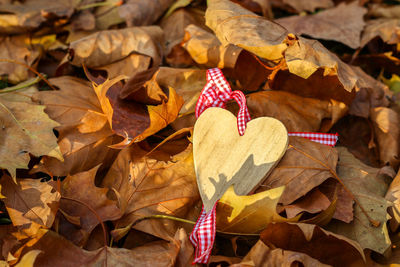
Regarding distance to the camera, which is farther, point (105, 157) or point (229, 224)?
point (105, 157)

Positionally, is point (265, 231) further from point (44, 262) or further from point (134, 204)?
point (44, 262)

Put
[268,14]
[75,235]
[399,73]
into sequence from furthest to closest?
[268,14] → [399,73] → [75,235]

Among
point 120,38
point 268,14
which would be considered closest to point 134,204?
point 120,38

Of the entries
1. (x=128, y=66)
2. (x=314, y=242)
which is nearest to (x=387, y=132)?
(x=314, y=242)

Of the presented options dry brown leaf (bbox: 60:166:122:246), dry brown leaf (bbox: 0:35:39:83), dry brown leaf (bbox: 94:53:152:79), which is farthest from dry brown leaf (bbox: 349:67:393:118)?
dry brown leaf (bbox: 0:35:39:83)

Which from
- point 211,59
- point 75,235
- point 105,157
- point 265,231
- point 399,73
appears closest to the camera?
point 265,231

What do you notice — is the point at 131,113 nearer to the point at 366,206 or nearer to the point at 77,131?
the point at 77,131

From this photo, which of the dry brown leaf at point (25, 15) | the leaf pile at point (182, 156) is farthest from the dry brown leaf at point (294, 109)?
the dry brown leaf at point (25, 15)
